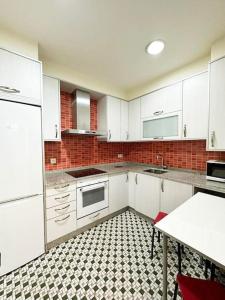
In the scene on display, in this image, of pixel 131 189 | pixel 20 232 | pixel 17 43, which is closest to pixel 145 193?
pixel 131 189

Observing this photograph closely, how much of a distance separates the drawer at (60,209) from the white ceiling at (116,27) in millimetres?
2013

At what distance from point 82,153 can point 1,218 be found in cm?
157

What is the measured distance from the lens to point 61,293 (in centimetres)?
121

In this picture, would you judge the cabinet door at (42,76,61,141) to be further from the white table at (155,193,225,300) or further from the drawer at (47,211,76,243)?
the white table at (155,193,225,300)

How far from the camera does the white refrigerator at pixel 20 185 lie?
4.44ft

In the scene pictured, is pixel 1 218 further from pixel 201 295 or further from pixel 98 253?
pixel 201 295

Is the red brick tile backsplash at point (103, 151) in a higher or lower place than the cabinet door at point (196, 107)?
lower

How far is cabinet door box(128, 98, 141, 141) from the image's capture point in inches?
108

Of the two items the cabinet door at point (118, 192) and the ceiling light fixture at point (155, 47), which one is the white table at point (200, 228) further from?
the ceiling light fixture at point (155, 47)

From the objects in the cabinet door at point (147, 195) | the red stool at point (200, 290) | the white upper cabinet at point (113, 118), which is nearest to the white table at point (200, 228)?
the red stool at point (200, 290)

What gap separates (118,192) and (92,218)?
2.13 ft

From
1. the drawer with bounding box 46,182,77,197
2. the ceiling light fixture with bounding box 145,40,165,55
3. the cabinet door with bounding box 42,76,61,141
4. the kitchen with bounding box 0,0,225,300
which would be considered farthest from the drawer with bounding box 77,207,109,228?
the ceiling light fixture with bounding box 145,40,165,55

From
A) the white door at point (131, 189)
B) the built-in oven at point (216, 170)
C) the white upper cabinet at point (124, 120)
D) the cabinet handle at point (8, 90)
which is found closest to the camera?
the cabinet handle at point (8, 90)

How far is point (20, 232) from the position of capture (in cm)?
147
